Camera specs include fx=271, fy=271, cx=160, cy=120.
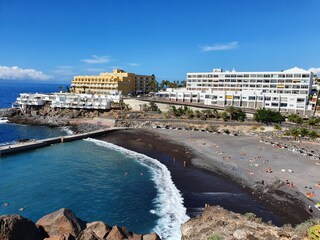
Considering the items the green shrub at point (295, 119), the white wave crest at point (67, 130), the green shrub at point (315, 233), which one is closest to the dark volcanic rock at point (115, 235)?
the green shrub at point (315, 233)

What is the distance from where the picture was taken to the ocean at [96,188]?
29.4m

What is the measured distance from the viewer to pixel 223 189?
36875 mm

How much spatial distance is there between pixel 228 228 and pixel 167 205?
39.4 ft

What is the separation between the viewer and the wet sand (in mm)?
31844

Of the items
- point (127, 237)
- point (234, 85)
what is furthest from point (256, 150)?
point (234, 85)

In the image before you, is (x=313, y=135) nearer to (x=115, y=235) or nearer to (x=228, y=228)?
(x=228, y=228)

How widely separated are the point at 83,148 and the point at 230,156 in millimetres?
31472

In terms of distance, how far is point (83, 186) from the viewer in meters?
37.7

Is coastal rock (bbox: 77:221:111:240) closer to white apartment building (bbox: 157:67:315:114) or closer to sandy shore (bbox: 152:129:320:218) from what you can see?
sandy shore (bbox: 152:129:320:218)

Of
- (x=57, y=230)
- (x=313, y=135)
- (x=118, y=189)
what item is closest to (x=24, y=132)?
(x=118, y=189)

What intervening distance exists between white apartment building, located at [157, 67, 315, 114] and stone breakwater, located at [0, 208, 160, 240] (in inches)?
3302

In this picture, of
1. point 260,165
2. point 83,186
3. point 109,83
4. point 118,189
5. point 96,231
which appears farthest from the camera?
point 109,83

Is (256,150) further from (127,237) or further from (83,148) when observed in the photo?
(127,237)

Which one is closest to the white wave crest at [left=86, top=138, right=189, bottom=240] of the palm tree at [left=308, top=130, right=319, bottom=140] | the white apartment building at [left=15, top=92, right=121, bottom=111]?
the palm tree at [left=308, top=130, right=319, bottom=140]
